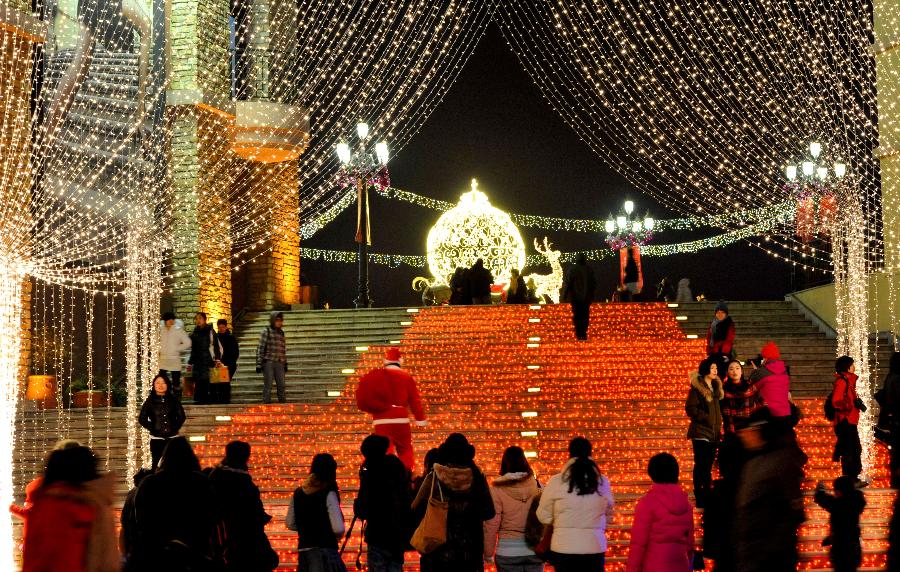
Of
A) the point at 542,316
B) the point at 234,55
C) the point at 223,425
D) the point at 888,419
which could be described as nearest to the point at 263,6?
the point at 234,55

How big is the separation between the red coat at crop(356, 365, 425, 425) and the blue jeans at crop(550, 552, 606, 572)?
3486 mm

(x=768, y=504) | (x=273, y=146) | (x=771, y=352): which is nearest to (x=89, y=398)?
(x=273, y=146)

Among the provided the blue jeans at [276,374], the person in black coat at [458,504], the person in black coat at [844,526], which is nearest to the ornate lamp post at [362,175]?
the blue jeans at [276,374]

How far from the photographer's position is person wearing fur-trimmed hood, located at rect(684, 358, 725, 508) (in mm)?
11172

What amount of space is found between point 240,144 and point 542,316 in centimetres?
693

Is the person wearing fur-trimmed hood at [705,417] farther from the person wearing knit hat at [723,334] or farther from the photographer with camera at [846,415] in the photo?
the person wearing knit hat at [723,334]

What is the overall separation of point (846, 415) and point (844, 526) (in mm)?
6471

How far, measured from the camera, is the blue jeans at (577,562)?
Answer: 6840mm

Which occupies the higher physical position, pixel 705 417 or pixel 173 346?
pixel 173 346

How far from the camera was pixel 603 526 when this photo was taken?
272 inches

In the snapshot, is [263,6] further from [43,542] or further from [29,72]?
[43,542]

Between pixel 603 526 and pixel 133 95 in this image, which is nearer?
pixel 603 526

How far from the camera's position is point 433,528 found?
688 centimetres

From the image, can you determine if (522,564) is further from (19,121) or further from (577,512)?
(19,121)
